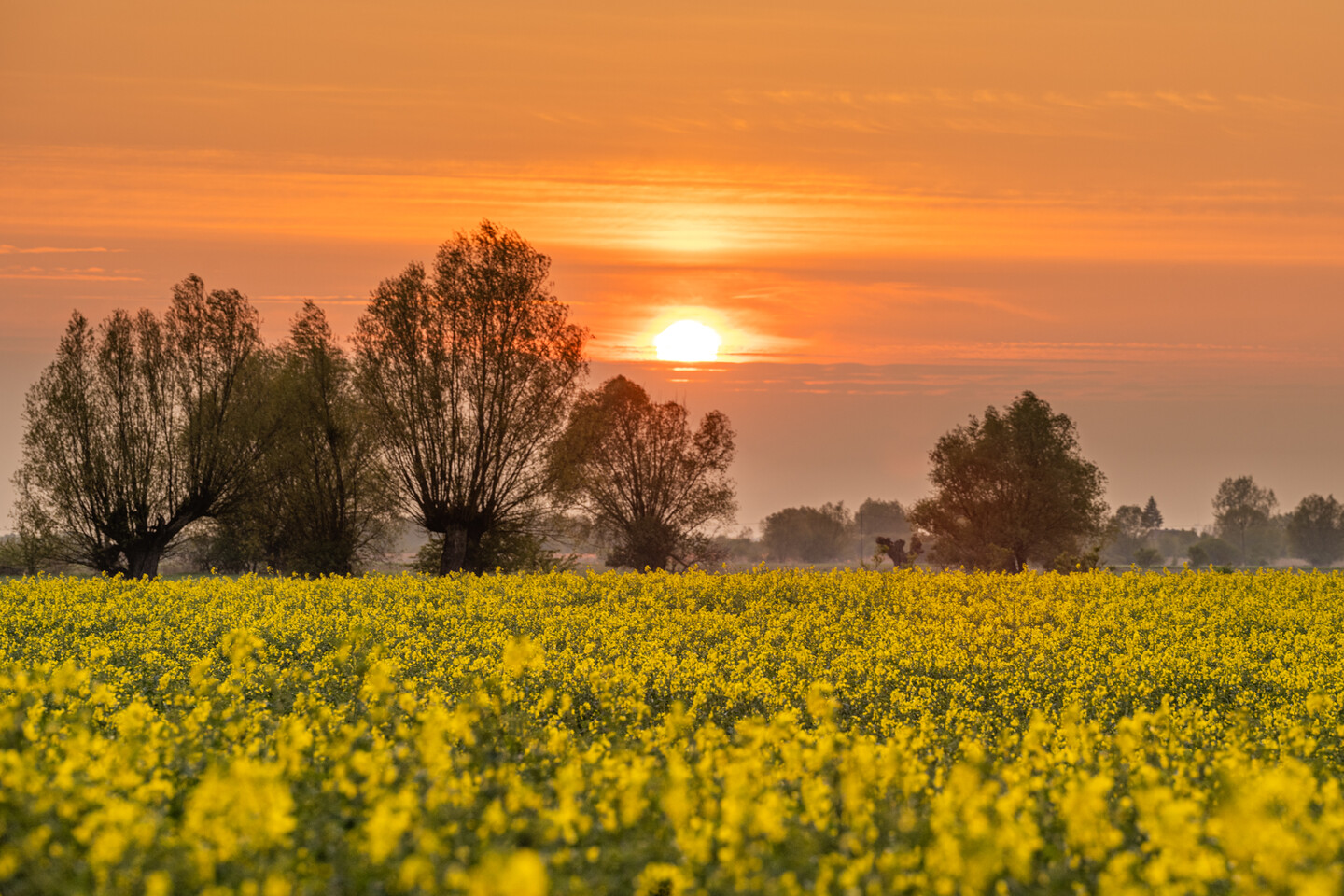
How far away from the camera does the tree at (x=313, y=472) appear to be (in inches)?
1705

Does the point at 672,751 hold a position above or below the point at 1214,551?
below

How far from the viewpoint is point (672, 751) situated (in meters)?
8.75

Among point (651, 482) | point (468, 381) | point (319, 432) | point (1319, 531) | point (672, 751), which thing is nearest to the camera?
point (672, 751)

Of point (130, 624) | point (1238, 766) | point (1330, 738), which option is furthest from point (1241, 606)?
point (130, 624)

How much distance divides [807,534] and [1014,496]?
74841 mm

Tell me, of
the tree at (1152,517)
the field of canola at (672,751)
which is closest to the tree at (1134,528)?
the tree at (1152,517)

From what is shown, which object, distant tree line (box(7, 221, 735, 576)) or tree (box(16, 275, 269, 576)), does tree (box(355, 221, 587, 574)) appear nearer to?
distant tree line (box(7, 221, 735, 576))

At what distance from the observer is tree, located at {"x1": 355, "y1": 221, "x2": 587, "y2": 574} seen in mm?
37219

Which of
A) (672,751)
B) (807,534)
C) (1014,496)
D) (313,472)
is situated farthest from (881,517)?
(672,751)

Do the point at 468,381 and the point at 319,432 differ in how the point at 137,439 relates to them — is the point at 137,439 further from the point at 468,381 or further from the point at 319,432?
the point at 468,381

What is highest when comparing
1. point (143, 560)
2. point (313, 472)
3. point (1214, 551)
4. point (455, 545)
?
point (313, 472)

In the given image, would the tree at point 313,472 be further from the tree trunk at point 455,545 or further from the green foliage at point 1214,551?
the green foliage at point 1214,551

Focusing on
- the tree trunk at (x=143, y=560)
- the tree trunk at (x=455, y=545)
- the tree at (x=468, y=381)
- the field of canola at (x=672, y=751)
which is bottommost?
the field of canola at (x=672, y=751)

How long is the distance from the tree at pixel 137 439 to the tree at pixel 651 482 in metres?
18.9
